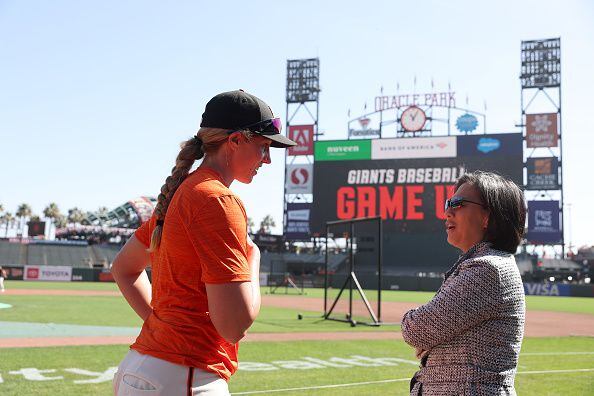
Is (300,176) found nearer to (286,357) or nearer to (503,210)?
(286,357)

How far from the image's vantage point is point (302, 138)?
61344mm

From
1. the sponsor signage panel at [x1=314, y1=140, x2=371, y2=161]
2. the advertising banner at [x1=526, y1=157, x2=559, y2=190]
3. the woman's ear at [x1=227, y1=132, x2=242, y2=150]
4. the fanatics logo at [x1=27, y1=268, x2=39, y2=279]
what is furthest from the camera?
the sponsor signage panel at [x1=314, y1=140, x2=371, y2=161]

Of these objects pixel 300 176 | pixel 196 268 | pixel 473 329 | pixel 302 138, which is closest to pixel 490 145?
pixel 300 176

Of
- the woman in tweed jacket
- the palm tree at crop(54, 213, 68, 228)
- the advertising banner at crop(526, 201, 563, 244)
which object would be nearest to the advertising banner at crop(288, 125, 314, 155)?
the advertising banner at crop(526, 201, 563, 244)

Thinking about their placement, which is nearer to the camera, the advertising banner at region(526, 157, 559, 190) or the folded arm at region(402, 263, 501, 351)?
the folded arm at region(402, 263, 501, 351)

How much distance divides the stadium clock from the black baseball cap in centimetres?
5618

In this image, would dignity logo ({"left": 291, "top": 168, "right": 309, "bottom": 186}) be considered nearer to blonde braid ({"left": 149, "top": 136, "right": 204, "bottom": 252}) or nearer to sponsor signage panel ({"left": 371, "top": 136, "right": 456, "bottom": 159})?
sponsor signage panel ({"left": 371, "top": 136, "right": 456, "bottom": 159})

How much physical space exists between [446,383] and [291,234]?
56664 millimetres

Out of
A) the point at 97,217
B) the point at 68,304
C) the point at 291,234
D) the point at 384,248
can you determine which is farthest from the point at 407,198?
the point at 97,217

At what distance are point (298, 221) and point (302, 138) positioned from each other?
8.84 meters

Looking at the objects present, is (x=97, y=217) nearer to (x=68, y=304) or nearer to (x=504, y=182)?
(x=68, y=304)

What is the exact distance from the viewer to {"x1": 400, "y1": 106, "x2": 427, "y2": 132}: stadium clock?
188 feet

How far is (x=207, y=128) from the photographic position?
87.4 inches

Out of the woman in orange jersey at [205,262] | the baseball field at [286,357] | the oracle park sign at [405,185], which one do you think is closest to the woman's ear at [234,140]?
the woman in orange jersey at [205,262]
